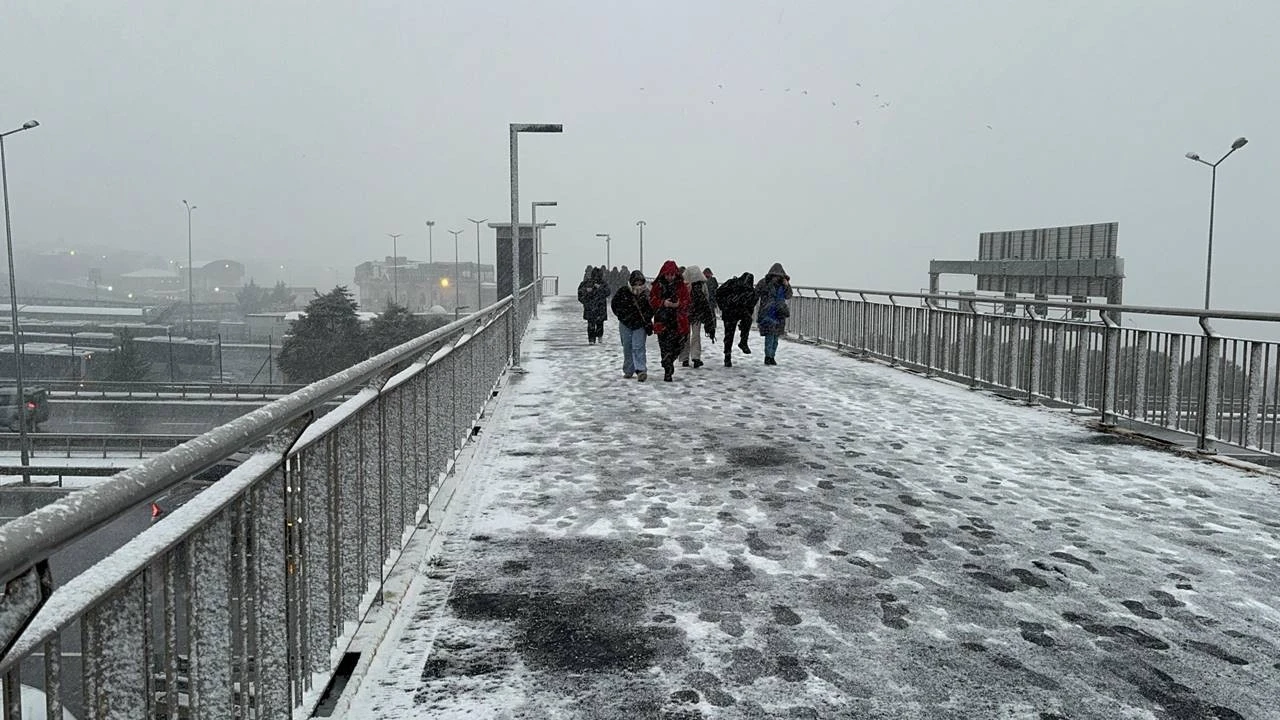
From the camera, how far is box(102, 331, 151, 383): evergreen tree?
5553 centimetres

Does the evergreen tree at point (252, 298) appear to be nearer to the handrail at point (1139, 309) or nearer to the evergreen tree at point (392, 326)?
the evergreen tree at point (392, 326)

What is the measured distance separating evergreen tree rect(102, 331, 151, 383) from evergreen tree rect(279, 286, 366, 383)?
10.3 m

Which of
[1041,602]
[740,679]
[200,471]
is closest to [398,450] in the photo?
[740,679]

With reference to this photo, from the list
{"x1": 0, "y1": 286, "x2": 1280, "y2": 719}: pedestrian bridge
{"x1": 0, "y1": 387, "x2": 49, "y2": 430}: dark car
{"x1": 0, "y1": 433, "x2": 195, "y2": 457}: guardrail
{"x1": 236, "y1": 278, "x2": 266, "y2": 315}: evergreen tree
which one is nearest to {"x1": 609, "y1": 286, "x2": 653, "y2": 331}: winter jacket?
{"x1": 0, "y1": 286, "x2": 1280, "y2": 719}: pedestrian bridge

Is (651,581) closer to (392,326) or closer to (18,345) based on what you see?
(18,345)

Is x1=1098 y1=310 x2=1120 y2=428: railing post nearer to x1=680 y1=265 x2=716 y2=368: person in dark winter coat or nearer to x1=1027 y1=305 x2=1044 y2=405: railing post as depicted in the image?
x1=1027 y1=305 x2=1044 y2=405: railing post

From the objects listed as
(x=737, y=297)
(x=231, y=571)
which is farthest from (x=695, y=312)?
(x=231, y=571)

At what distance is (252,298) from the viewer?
Result: 14525cm

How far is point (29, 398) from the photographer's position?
105 ft

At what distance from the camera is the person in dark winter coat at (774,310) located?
681 inches

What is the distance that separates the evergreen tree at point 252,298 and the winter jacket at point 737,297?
124m

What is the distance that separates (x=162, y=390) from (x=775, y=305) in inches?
1666

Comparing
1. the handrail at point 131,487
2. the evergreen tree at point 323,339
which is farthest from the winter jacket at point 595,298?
the evergreen tree at point 323,339

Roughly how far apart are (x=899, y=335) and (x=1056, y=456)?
8.54 metres
